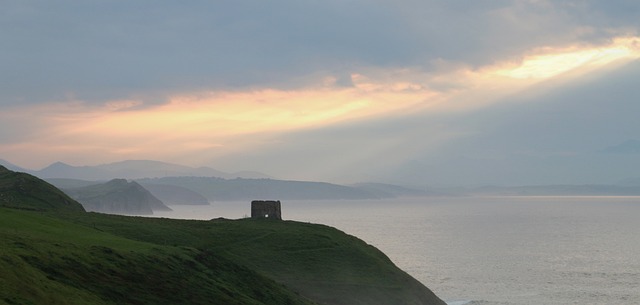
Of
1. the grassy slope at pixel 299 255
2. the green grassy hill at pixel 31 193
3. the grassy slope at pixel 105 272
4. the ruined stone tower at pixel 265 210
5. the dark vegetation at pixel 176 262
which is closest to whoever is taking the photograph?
the grassy slope at pixel 105 272

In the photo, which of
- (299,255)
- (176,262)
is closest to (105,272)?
(176,262)

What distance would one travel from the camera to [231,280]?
56938mm

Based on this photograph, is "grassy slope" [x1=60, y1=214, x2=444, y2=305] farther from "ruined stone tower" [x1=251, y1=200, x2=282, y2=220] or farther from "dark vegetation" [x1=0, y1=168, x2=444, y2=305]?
"ruined stone tower" [x1=251, y1=200, x2=282, y2=220]

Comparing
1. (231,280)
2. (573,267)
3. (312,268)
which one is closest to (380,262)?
(312,268)

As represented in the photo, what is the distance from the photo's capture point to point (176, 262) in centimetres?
5256

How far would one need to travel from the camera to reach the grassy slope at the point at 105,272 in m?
33.0

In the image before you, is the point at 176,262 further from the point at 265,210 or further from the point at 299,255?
the point at 265,210

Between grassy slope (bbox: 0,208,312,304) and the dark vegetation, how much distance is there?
0.10 meters

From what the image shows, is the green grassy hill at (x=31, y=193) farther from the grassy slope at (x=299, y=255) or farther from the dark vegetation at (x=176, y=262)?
the grassy slope at (x=299, y=255)

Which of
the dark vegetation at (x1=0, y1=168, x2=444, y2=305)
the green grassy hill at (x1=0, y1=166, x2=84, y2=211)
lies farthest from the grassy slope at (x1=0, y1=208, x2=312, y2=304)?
the green grassy hill at (x1=0, y1=166, x2=84, y2=211)

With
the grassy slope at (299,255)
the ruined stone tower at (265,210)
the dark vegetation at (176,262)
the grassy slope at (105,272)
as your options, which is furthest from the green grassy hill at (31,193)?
the grassy slope at (105,272)

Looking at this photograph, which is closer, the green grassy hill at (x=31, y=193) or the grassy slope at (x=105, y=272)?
the grassy slope at (x=105, y=272)

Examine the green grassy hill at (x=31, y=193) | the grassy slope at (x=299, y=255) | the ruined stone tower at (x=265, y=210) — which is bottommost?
the grassy slope at (x=299, y=255)

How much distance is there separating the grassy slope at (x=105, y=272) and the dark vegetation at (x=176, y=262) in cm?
10
